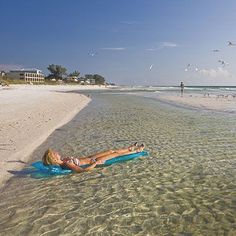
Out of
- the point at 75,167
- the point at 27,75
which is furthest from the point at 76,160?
the point at 27,75

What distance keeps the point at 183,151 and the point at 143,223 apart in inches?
246

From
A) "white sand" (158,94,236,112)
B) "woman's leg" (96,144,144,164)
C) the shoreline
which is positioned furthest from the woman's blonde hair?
"white sand" (158,94,236,112)

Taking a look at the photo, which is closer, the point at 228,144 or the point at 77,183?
the point at 77,183

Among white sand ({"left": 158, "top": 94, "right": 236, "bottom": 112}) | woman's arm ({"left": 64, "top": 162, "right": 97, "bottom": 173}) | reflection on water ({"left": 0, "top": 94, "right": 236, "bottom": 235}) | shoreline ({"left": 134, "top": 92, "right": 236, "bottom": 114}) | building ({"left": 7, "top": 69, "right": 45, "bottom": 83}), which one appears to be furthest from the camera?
building ({"left": 7, "top": 69, "right": 45, "bottom": 83})

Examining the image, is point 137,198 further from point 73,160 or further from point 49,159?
point 49,159

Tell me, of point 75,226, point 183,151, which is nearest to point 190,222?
point 75,226

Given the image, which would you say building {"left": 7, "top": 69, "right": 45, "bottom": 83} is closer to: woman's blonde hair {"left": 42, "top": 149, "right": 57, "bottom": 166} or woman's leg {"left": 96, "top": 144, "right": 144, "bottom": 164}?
woman's leg {"left": 96, "top": 144, "right": 144, "bottom": 164}

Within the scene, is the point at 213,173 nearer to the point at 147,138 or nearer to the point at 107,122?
the point at 147,138

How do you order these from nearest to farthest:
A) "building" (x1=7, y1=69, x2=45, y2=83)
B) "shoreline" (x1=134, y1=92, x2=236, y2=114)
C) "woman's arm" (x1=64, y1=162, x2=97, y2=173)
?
"woman's arm" (x1=64, y1=162, x2=97, y2=173) → "shoreline" (x1=134, y1=92, x2=236, y2=114) → "building" (x1=7, y1=69, x2=45, y2=83)

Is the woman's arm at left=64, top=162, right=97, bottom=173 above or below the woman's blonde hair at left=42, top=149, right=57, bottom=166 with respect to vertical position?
below

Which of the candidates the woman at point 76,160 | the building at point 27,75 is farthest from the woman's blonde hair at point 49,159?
the building at point 27,75

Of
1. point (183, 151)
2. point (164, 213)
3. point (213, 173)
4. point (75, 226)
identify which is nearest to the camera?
point (75, 226)

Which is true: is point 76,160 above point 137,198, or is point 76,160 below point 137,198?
above

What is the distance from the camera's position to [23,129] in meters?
15.4
